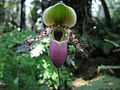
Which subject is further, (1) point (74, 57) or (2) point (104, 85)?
(1) point (74, 57)

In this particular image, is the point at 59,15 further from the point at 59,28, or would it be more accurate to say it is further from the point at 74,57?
the point at 74,57

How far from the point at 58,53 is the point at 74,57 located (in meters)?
2.39

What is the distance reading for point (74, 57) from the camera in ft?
11.7

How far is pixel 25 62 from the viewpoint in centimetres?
264

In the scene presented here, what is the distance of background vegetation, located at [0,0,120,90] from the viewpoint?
1937 mm

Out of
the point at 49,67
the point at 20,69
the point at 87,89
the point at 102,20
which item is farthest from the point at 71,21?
the point at 102,20

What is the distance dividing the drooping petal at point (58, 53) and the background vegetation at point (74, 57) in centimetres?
15

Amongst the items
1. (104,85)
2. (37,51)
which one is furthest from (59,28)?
(37,51)

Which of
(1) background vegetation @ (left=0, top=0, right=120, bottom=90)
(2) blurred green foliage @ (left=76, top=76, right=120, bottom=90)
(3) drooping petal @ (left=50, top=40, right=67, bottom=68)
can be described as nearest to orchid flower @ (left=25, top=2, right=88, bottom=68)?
(3) drooping petal @ (left=50, top=40, right=67, bottom=68)

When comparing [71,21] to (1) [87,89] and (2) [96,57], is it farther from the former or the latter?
(2) [96,57]

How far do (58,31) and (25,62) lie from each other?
135 centimetres

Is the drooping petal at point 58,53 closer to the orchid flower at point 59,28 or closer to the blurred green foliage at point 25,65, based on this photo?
the orchid flower at point 59,28

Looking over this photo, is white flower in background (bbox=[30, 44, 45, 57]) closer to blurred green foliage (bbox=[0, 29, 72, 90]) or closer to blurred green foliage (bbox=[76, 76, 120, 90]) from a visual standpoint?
blurred green foliage (bbox=[0, 29, 72, 90])

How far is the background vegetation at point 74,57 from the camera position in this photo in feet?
6.35
